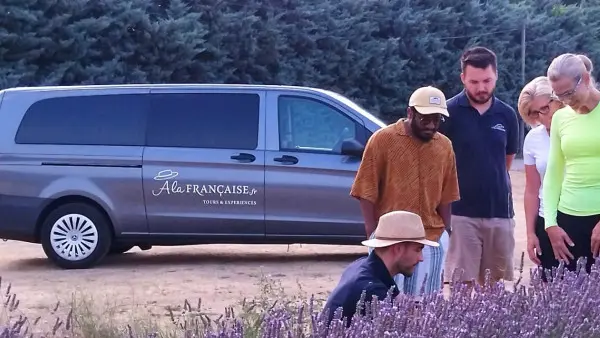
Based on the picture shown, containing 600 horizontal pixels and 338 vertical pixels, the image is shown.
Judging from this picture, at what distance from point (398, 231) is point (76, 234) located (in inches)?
252

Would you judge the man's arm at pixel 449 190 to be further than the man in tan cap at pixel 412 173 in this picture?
Yes

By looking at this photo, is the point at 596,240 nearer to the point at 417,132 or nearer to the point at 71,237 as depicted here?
the point at 417,132

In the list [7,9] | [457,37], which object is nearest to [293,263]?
[7,9]

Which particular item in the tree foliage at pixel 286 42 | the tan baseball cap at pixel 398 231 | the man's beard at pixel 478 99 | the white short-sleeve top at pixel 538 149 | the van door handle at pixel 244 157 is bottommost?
the tan baseball cap at pixel 398 231

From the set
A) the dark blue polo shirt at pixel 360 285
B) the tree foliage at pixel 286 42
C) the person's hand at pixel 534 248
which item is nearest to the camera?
the dark blue polo shirt at pixel 360 285

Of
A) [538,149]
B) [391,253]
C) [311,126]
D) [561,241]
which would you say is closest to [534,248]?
[561,241]

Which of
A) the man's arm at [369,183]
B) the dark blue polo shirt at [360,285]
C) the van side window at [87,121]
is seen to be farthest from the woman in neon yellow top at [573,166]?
the van side window at [87,121]

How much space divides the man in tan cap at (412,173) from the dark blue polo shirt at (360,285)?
80cm

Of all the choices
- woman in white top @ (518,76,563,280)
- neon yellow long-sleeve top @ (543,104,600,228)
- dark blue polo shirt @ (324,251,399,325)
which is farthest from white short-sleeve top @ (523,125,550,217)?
dark blue polo shirt @ (324,251,399,325)

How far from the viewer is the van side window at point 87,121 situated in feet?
34.5

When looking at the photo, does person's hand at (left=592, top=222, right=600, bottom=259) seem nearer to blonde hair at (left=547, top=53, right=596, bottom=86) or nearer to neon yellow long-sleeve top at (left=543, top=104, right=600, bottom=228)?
neon yellow long-sleeve top at (left=543, top=104, right=600, bottom=228)

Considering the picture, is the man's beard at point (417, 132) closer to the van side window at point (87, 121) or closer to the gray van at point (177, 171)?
the gray van at point (177, 171)

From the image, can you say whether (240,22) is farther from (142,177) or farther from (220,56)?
(142,177)

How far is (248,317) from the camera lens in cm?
496
